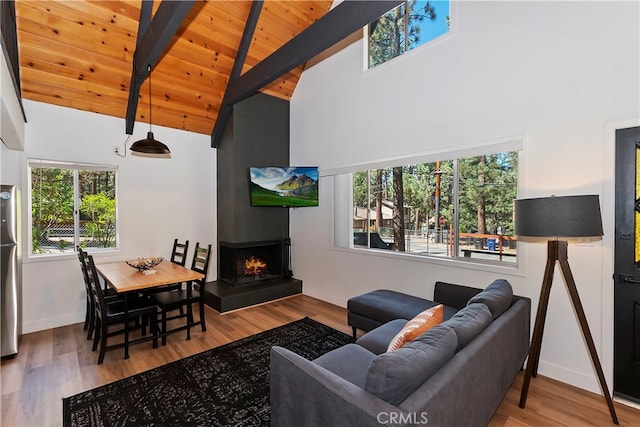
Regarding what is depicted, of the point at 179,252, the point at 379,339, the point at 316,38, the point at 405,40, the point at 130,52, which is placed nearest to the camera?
the point at 379,339

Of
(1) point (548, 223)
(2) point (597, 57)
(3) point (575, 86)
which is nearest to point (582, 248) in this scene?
(1) point (548, 223)

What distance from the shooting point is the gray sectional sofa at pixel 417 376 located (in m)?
1.23

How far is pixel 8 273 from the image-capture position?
115 inches

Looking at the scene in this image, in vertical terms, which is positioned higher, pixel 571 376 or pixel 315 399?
pixel 315 399

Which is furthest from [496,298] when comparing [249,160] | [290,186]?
[249,160]

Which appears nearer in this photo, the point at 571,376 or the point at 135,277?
the point at 571,376

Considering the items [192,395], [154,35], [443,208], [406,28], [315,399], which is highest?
[406,28]

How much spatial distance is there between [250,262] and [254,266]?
0.35 feet

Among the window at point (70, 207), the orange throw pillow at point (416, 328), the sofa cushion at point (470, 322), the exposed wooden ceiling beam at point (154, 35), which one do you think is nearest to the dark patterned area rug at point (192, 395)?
the orange throw pillow at point (416, 328)

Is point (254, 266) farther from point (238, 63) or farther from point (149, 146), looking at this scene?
point (238, 63)

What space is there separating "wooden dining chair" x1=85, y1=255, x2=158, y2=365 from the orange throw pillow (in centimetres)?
254

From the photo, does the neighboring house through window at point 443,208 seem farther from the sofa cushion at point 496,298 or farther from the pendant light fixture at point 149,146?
the pendant light fixture at point 149,146

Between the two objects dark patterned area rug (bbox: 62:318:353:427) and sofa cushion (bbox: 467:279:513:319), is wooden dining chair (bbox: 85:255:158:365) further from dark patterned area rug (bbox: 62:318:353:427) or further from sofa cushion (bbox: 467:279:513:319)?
sofa cushion (bbox: 467:279:513:319)

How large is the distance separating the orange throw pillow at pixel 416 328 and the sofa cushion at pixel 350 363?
0.23 metres
